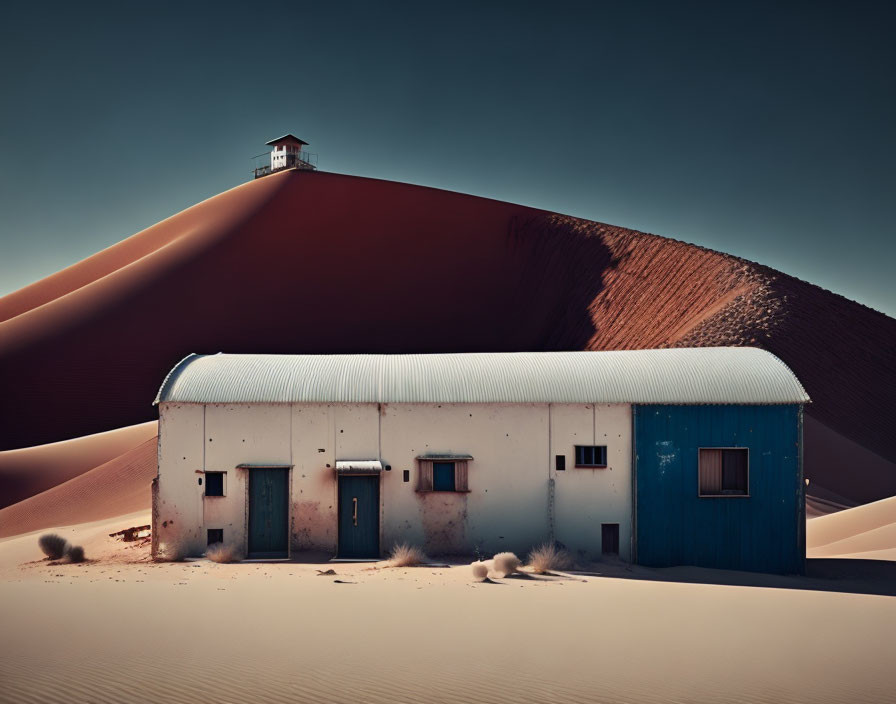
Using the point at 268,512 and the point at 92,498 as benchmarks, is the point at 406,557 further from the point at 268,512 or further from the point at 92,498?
the point at 92,498

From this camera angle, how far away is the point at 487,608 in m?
14.5

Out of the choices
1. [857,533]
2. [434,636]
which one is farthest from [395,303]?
[434,636]

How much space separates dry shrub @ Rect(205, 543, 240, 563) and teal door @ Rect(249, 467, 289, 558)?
1.68ft

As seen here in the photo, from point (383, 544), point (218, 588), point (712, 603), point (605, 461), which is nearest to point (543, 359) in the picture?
point (605, 461)

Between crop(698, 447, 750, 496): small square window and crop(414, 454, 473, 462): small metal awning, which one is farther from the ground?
crop(414, 454, 473, 462): small metal awning

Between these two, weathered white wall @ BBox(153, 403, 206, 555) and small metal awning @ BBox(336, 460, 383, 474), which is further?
weathered white wall @ BBox(153, 403, 206, 555)

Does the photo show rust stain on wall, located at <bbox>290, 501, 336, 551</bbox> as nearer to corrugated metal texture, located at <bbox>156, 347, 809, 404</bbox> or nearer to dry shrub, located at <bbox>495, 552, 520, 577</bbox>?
corrugated metal texture, located at <bbox>156, 347, 809, 404</bbox>

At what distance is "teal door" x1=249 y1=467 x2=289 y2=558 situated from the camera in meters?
20.6

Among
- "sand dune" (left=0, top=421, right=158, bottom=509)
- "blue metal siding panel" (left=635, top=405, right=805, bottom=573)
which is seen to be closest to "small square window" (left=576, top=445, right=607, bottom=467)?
"blue metal siding panel" (left=635, top=405, right=805, bottom=573)

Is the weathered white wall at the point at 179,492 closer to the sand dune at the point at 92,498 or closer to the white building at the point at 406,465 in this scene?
the white building at the point at 406,465

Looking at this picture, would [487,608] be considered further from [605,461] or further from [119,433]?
[119,433]

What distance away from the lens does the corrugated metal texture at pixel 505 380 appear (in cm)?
2072

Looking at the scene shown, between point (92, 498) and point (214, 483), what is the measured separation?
640 inches

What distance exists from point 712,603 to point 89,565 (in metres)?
14.9
